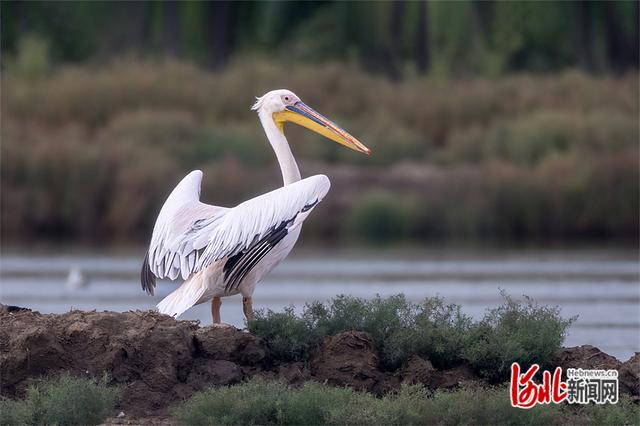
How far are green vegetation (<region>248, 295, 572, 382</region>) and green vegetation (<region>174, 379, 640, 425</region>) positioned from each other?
68cm

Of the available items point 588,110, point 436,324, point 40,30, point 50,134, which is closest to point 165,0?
point 40,30

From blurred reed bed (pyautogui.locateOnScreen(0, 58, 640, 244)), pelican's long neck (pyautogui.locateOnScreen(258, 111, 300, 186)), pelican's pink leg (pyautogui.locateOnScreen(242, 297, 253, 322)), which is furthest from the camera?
blurred reed bed (pyautogui.locateOnScreen(0, 58, 640, 244))

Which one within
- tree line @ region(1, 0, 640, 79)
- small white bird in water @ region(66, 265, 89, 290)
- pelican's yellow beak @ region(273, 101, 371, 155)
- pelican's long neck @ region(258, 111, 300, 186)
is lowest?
small white bird in water @ region(66, 265, 89, 290)

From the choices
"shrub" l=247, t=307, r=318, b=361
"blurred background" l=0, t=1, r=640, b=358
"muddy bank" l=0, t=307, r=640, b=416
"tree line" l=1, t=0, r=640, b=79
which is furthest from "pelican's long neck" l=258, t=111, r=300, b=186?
"tree line" l=1, t=0, r=640, b=79

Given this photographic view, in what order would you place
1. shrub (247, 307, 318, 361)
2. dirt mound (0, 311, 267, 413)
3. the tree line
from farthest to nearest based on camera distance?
the tree line, shrub (247, 307, 318, 361), dirt mound (0, 311, 267, 413)

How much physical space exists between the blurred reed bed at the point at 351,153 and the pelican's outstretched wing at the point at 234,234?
1647 cm

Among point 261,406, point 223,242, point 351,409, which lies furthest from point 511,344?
point 223,242

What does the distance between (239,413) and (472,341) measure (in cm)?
183

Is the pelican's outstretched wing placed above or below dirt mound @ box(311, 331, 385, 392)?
above

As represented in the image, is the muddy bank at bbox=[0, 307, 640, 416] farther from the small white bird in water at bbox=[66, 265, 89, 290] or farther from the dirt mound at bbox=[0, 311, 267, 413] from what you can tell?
the small white bird in water at bbox=[66, 265, 89, 290]

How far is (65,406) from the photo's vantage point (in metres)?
7.75

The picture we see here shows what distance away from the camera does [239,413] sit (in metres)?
7.74

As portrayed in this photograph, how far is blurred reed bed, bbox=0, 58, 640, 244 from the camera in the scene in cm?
2603

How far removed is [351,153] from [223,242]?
799 inches
